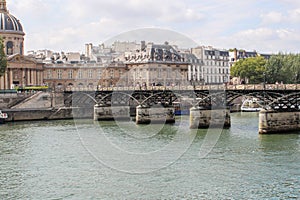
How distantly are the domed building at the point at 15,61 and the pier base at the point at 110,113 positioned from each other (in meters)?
27.4

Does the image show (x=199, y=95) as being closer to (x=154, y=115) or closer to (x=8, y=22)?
(x=154, y=115)

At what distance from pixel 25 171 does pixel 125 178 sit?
5.80 metres

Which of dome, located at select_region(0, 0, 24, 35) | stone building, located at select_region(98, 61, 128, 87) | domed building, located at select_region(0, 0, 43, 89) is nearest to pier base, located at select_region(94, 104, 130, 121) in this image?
domed building, located at select_region(0, 0, 43, 89)

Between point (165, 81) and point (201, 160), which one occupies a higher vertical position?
point (165, 81)

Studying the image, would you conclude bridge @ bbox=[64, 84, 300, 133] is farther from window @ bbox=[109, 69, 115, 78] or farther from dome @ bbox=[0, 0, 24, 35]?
dome @ bbox=[0, 0, 24, 35]

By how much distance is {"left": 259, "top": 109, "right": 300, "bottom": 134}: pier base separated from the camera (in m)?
40.5

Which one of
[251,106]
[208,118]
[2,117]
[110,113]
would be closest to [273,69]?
[251,106]

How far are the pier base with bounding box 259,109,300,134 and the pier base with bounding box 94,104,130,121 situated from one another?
23778mm

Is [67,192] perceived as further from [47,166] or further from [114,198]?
[47,166]

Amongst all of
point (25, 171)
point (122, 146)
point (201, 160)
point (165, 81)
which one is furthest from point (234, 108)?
point (25, 171)

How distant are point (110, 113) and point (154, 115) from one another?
26.5ft

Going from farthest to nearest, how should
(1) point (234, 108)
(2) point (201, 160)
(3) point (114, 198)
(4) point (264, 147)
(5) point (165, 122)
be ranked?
(1) point (234, 108) < (5) point (165, 122) < (4) point (264, 147) < (2) point (201, 160) < (3) point (114, 198)

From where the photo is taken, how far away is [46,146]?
121 ft

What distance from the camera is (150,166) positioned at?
28.6m
